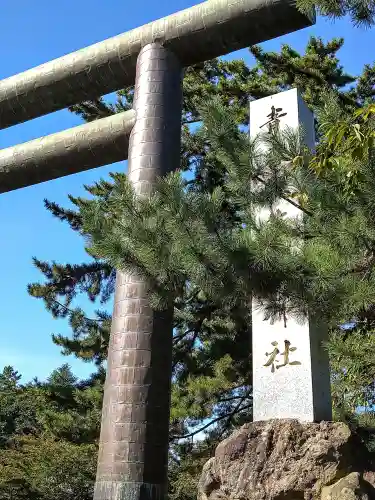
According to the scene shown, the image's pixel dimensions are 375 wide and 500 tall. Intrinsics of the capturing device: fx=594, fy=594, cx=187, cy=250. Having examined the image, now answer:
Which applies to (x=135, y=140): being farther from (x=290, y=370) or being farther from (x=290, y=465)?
(x=290, y=465)

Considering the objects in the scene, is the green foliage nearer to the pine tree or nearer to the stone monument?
the pine tree

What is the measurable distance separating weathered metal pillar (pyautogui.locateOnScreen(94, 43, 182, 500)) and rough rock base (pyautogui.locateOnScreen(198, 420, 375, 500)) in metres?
0.71

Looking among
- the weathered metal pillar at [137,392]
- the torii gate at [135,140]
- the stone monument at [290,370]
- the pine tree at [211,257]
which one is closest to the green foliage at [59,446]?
the pine tree at [211,257]

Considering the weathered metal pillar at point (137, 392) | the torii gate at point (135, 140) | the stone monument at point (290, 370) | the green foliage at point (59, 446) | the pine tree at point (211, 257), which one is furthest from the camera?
the green foliage at point (59, 446)

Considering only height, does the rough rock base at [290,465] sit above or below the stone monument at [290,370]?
below

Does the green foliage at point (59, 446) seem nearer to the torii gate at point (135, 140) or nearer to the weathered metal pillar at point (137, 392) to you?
the torii gate at point (135, 140)

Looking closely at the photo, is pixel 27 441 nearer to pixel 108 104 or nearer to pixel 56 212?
pixel 56 212

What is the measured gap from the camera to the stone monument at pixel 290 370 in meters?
3.81

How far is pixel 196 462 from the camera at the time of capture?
8.00 meters

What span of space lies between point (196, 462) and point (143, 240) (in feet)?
18.0

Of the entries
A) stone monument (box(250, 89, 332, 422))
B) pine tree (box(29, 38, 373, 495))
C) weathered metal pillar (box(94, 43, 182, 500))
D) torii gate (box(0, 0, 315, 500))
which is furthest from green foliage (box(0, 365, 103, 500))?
stone monument (box(250, 89, 332, 422))

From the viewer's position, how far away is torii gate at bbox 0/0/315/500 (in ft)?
14.5

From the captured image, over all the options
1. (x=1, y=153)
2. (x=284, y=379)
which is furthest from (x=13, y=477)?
(x=284, y=379)

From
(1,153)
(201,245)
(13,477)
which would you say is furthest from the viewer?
(13,477)
